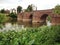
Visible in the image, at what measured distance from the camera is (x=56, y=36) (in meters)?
12.0

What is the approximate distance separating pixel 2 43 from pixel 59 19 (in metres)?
31.5

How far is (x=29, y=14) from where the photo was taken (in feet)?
226

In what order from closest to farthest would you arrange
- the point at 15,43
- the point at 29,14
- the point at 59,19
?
1. the point at 15,43
2. the point at 59,19
3. the point at 29,14

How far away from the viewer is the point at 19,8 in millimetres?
84312

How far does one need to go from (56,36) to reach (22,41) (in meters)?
3.81

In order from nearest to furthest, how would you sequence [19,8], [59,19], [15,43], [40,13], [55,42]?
[15,43]
[55,42]
[59,19]
[40,13]
[19,8]

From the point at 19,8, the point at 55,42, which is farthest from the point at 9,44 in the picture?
the point at 19,8

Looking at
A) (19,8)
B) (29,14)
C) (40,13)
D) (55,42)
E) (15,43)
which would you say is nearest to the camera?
(15,43)

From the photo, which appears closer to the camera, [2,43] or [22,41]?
[22,41]

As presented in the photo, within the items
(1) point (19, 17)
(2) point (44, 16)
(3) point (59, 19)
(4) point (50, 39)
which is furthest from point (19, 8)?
(4) point (50, 39)

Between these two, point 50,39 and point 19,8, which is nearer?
point 50,39

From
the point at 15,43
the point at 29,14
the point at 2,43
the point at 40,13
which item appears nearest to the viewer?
the point at 15,43

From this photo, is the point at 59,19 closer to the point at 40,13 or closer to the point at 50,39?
the point at 40,13

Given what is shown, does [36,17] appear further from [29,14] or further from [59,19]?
[59,19]
